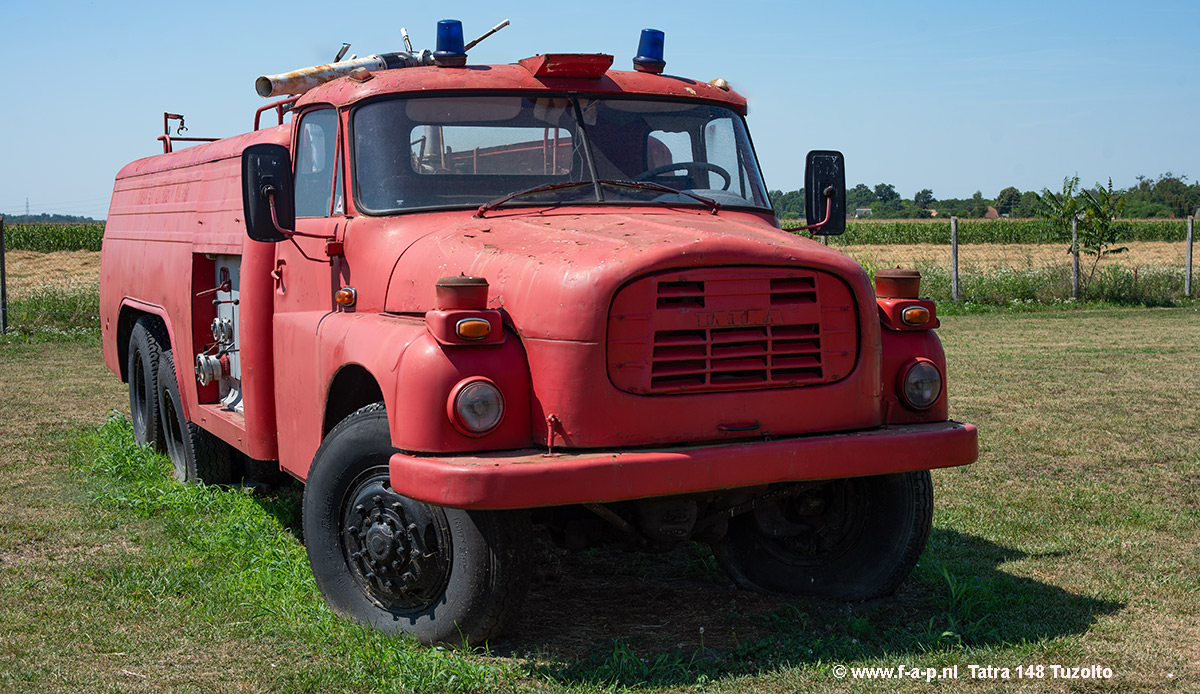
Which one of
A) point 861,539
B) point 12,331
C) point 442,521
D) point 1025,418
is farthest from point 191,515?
point 12,331

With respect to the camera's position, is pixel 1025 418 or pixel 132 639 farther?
pixel 1025 418

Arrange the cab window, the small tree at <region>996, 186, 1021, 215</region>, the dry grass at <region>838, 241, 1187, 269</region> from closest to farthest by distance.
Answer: the cab window → the dry grass at <region>838, 241, 1187, 269</region> → the small tree at <region>996, 186, 1021, 215</region>

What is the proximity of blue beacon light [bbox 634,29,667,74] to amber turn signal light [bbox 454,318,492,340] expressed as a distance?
2.49 meters

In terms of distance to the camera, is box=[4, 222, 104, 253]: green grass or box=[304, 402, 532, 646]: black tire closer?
box=[304, 402, 532, 646]: black tire

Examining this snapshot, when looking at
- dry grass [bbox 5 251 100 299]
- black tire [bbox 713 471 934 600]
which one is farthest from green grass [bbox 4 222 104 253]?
black tire [bbox 713 471 934 600]

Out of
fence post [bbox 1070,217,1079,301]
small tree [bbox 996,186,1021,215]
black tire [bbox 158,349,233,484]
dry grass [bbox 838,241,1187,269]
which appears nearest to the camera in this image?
black tire [bbox 158,349,233,484]

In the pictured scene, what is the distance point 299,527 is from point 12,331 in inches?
474

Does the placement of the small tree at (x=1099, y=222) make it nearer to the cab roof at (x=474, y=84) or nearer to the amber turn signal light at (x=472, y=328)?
the cab roof at (x=474, y=84)

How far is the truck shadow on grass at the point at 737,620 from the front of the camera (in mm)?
4305

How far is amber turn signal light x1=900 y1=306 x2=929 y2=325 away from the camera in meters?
4.74

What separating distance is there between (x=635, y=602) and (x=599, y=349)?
1609mm

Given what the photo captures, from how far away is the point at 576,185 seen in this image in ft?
17.0

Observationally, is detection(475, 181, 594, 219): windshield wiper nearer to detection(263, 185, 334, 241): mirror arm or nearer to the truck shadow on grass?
detection(263, 185, 334, 241): mirror arm

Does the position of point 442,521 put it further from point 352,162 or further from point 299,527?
point 299,527
